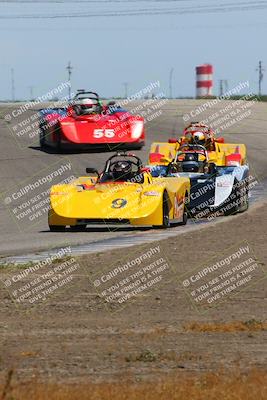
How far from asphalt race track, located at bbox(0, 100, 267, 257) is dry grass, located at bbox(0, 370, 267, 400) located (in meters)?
9.91

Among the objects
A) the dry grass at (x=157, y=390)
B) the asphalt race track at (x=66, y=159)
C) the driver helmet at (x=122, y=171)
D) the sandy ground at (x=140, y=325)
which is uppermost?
the dry grass at (x=157, y=390)

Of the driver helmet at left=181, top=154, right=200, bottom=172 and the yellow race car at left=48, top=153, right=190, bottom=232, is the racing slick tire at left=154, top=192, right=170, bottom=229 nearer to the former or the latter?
the yellow race car at left=48, top=153, right=190, bottom=232

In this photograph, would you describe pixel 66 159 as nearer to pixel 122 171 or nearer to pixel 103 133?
pixel 103 133

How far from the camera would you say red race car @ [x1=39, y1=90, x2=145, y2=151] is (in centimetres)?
3878

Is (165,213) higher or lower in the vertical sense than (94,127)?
higher

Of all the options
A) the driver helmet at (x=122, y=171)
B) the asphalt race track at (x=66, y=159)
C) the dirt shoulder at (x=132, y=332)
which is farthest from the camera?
the driver helmet at (x=122, y=171)

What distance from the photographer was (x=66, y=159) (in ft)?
126

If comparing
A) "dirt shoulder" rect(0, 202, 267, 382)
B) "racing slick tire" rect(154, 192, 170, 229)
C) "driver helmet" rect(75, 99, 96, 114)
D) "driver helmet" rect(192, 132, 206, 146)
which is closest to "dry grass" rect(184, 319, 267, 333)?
"dirt shoulder" rect(0, 202, 267, 382)

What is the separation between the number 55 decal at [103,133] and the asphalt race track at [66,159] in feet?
2.35

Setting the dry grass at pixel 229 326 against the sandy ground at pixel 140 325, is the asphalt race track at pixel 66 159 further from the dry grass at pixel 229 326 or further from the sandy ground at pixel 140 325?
the dry grass at pixel 229 326

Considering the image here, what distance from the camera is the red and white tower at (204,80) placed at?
10350cm

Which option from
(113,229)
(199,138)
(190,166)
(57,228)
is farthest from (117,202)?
(199,138)

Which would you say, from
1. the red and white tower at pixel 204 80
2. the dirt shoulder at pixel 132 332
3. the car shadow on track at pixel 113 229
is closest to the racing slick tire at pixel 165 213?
the car shadow on track at pixel 113 229

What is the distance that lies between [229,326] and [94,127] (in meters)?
28.7
